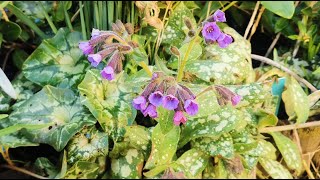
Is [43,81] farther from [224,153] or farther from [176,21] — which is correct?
[224,153]

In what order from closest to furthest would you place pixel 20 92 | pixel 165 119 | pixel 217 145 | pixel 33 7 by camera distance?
pixel 165 119, pixel 217 145, pixel 20 92, pixel 33 7

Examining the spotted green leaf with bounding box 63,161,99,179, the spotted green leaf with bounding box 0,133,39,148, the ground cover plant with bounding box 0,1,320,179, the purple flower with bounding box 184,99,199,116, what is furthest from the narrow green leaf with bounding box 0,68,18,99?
the purple flower with bounding box 184,99,199,116

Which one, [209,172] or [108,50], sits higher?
[108,50]

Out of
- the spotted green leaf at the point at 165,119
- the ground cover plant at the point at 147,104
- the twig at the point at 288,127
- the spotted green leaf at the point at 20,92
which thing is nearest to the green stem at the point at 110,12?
the ground cover plant at the point at 147,104

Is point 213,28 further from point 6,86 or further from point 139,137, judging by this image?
point 6,86

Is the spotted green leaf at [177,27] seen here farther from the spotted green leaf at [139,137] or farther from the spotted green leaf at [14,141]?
the spotted green leaf at [14,141]

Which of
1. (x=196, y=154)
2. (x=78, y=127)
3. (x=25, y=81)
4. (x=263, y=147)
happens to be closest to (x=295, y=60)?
(x=263, y=147)

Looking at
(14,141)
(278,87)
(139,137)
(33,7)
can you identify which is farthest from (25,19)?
(278,87)
